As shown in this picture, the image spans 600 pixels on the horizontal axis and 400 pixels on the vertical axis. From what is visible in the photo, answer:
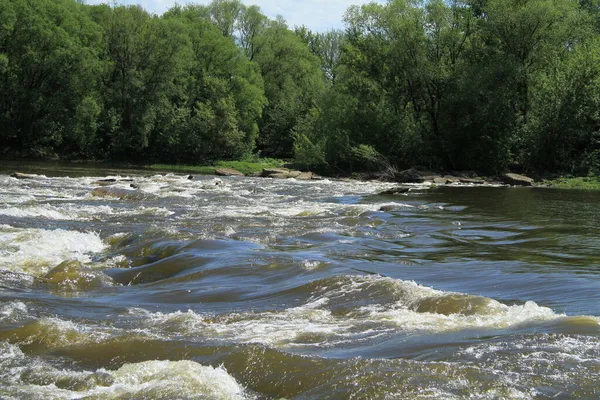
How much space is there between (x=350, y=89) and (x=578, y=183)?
18.1 m

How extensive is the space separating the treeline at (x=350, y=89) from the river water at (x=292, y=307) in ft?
85.8

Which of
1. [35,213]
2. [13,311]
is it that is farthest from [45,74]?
[13,311]

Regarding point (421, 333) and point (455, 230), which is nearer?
point (421, 333)

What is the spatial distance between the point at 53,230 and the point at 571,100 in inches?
1405

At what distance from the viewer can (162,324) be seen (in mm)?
7844

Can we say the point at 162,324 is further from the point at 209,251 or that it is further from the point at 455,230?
the point at 455,230

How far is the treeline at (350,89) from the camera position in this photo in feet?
141

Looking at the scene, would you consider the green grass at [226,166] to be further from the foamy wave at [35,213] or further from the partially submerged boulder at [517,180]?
the foamy wave at [35,213]

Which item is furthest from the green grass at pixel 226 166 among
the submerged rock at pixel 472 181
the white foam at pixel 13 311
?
the white foam at pixel 13 311

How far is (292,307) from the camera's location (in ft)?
29.2

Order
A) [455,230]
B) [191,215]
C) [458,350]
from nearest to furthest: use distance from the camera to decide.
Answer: [458,350] < [455,230] < [191,215]

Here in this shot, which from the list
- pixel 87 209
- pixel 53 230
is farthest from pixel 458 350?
pixel 87 209

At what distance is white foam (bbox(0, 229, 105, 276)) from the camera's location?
37.6 feet

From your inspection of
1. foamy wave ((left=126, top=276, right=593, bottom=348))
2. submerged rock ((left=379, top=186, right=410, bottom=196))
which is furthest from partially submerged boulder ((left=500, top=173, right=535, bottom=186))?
foamy wave ((left=126, top=276, right=593, bottom=348))
